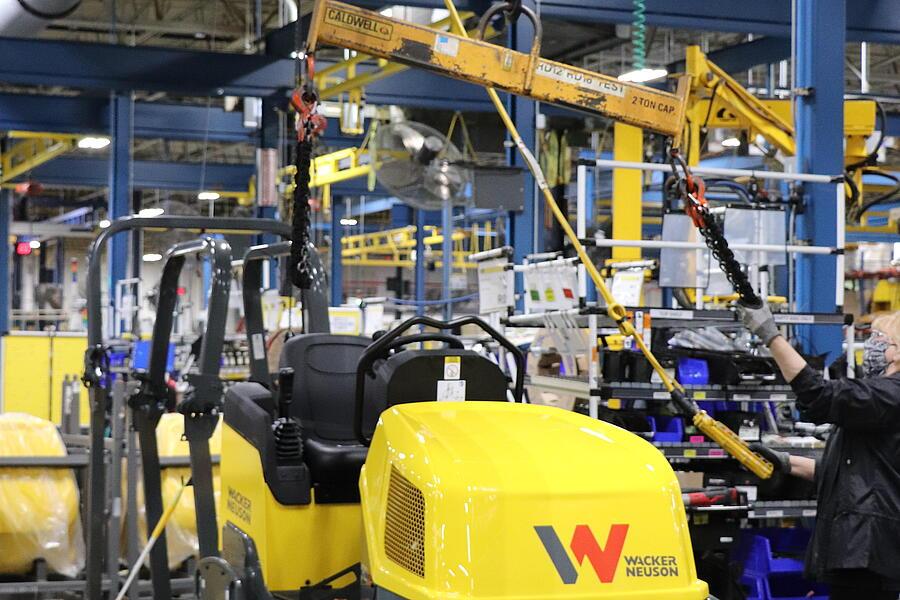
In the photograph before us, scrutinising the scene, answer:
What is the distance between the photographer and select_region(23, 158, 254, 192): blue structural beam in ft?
82.5

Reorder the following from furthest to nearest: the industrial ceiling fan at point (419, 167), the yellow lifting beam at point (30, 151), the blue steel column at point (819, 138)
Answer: the yellow lifting beam at point (30, 151)
the industrial ceiling fan at point (419, 167)
the blue steel column at point (819, 138)

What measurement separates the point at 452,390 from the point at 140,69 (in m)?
11.7

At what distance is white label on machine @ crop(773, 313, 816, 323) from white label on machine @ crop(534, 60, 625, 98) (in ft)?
5.44

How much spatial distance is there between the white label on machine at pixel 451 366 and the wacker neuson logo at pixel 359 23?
1.72m

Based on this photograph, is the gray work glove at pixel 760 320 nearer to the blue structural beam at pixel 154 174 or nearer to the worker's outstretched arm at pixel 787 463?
the worker's outstretched arm at pixel 787 463

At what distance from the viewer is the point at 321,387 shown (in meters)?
4.50

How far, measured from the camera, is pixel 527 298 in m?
7.77

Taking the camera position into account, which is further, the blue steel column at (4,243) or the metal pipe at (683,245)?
the blue steel column at (4,243)

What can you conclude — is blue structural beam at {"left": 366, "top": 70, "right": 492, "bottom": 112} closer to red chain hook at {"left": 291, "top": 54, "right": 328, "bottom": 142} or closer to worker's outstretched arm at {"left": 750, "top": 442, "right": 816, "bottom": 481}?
worker's outstretched arm at {"left": 750, "top": 442, "right": 816, "bottom": 481}

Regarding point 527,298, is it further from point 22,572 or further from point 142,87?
point 142,87

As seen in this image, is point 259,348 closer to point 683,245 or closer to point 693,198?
point 693,198

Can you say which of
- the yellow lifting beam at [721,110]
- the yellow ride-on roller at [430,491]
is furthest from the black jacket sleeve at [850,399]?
the yellow lifting beam at [721,110]

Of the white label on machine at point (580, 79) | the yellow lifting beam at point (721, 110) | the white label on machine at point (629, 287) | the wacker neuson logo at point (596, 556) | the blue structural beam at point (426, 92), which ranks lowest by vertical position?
the wacker neuson logo at point (596, 556)

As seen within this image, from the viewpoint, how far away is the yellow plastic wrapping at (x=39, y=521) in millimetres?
6836
